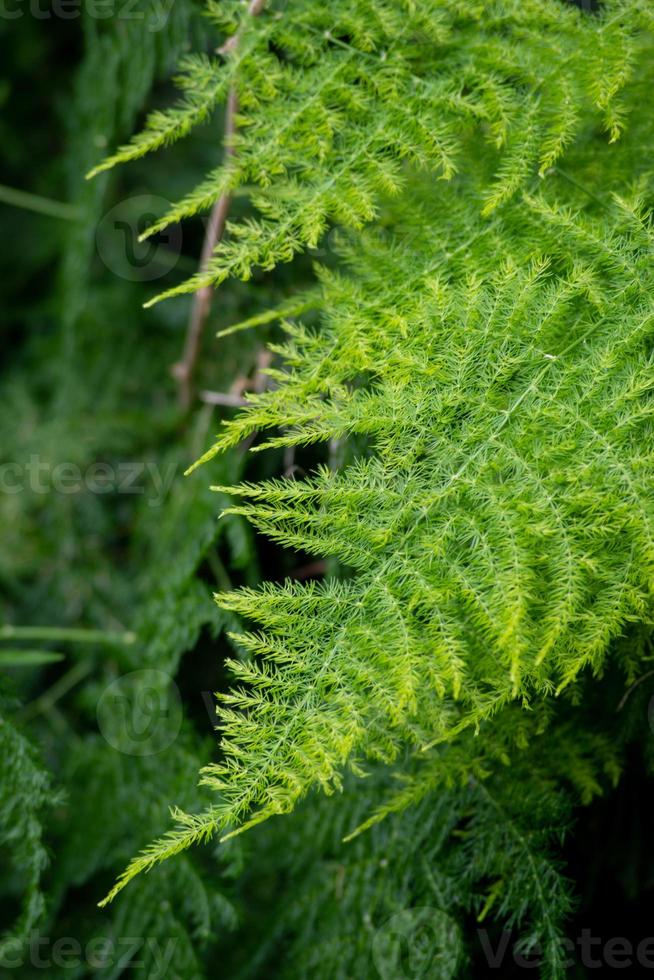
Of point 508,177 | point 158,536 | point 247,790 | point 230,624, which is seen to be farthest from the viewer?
point 158,536

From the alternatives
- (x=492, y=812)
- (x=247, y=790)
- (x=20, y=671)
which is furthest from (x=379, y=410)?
(x=20, y=671)

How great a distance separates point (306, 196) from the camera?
0.86 meters

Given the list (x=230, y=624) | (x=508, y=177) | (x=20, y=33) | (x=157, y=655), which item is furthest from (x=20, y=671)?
(x=20, y=33)

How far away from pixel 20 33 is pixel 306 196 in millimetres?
1310

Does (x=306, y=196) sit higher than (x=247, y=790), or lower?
higher

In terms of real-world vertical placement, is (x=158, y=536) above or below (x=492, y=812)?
below

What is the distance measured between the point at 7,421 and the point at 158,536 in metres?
0.49

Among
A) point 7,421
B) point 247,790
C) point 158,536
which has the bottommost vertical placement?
point 7,421

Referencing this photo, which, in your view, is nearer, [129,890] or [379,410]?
[379,410]

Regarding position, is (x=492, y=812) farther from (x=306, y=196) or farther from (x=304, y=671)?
(x=306, y=196)

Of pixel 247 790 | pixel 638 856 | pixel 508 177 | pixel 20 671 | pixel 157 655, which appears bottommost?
pixel 20 671

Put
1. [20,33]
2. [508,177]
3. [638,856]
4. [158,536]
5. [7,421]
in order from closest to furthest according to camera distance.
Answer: [508,177] < [638,856] < [158,536] < [7,421] < [20,33]

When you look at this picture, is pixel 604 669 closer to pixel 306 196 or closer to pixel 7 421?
pixel 306 196

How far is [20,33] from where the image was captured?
1750 millimetres
